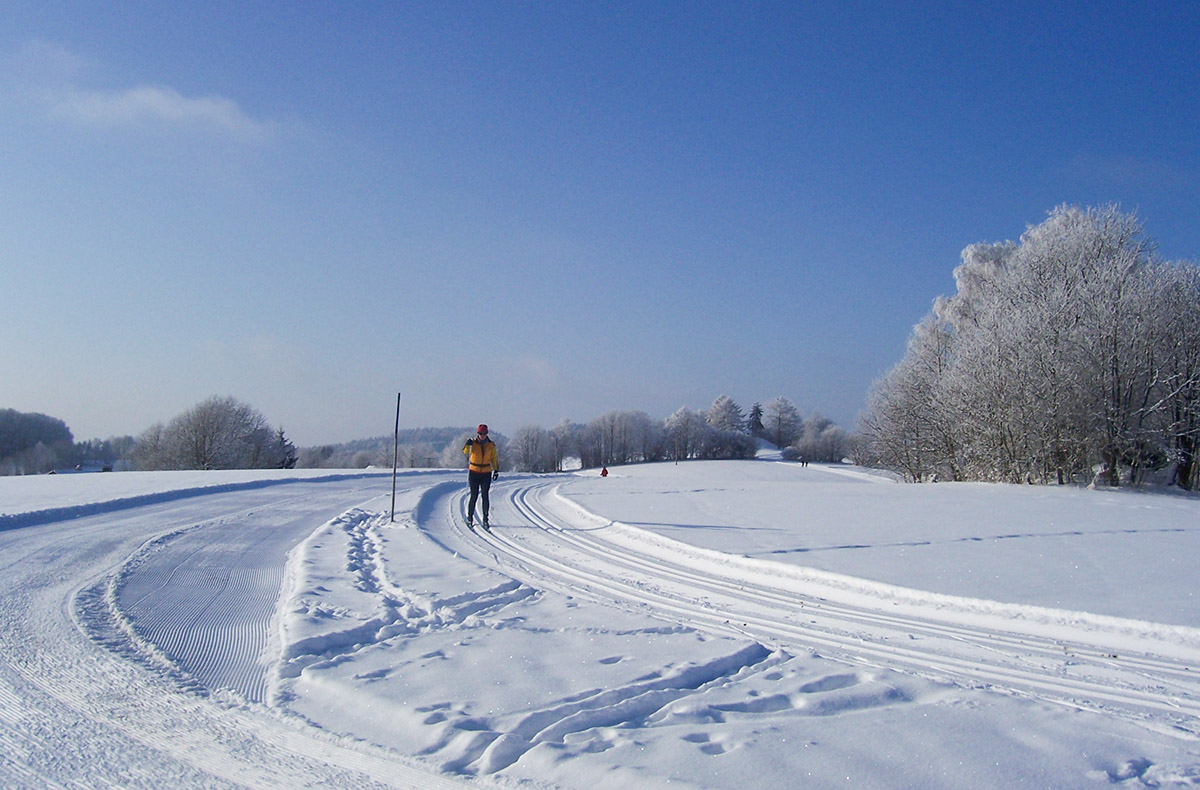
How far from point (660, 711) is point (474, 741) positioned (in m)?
1.12

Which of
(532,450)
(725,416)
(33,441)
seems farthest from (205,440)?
(725,416)

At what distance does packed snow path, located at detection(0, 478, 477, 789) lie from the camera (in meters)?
3.32

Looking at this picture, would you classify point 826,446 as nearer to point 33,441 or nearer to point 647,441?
point 647,441

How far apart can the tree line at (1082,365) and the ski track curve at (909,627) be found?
19.3 m

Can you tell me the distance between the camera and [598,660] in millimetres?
4902

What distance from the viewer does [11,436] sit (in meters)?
72.8

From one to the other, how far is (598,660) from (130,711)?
116 inches

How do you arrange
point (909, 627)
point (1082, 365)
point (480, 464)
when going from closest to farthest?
point (909, 627) → point (480, 464) → point (1082, 365)

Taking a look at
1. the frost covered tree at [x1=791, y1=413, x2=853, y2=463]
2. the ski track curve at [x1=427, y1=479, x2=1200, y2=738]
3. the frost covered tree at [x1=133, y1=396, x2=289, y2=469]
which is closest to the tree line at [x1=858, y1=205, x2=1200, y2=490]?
the ski track curve at [x1=427, y1=479, x2=1200, y2=738]

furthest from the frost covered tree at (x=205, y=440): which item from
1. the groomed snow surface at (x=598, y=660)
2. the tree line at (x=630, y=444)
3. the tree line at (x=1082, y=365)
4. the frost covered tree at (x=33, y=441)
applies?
the tree line at (x=1082, y=365)

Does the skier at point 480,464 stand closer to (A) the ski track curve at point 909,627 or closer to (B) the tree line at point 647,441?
(A) the ski track curve at point 909,627

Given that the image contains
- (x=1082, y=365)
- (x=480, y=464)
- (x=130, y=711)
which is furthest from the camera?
(x=1082, y=365)

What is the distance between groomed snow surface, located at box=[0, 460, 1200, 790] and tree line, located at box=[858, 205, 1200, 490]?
44.4ft

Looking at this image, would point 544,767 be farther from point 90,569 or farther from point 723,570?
point 90,569
